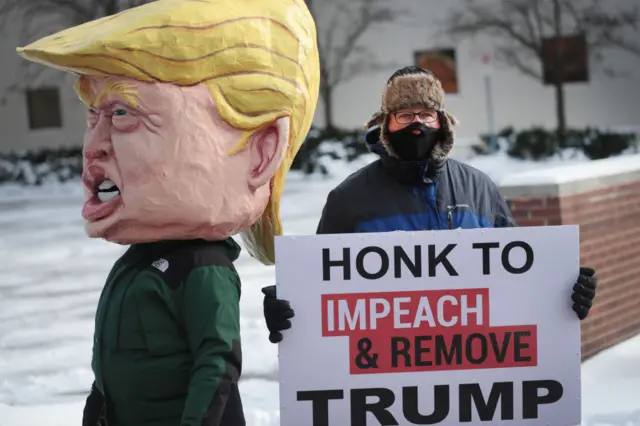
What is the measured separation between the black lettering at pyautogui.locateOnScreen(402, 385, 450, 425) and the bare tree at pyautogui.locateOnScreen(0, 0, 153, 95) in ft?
68.3

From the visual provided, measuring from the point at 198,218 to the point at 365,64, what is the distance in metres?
22.1

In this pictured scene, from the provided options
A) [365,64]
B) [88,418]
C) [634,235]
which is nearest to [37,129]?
[365,64]

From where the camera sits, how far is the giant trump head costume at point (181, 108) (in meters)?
2.95

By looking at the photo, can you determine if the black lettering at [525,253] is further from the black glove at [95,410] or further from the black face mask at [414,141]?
the black glove at [95,410]

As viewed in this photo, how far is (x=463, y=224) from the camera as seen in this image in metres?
3.48

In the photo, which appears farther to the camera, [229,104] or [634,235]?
[634,235]

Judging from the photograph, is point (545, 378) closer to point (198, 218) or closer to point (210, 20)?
point (198, 218)

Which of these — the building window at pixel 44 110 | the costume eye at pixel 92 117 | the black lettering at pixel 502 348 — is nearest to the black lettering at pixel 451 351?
the black lettering at pixel 502 348

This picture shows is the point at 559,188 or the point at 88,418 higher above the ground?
the point at 559,188

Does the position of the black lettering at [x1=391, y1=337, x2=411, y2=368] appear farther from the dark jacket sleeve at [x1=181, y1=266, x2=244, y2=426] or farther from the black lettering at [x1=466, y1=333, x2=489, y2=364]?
the dark jacket sleeve at [x1=181, y1=266, x2=244, y2=426]

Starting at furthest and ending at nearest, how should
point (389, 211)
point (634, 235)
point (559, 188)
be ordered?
point (634, 235) < point (559, 188) < point (389, 211)

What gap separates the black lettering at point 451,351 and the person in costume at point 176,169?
0.72 meters

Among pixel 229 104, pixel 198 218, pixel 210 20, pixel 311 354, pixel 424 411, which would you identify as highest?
pixel 210 20

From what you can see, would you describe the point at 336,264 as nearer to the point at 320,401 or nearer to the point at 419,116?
the point at 320,401
